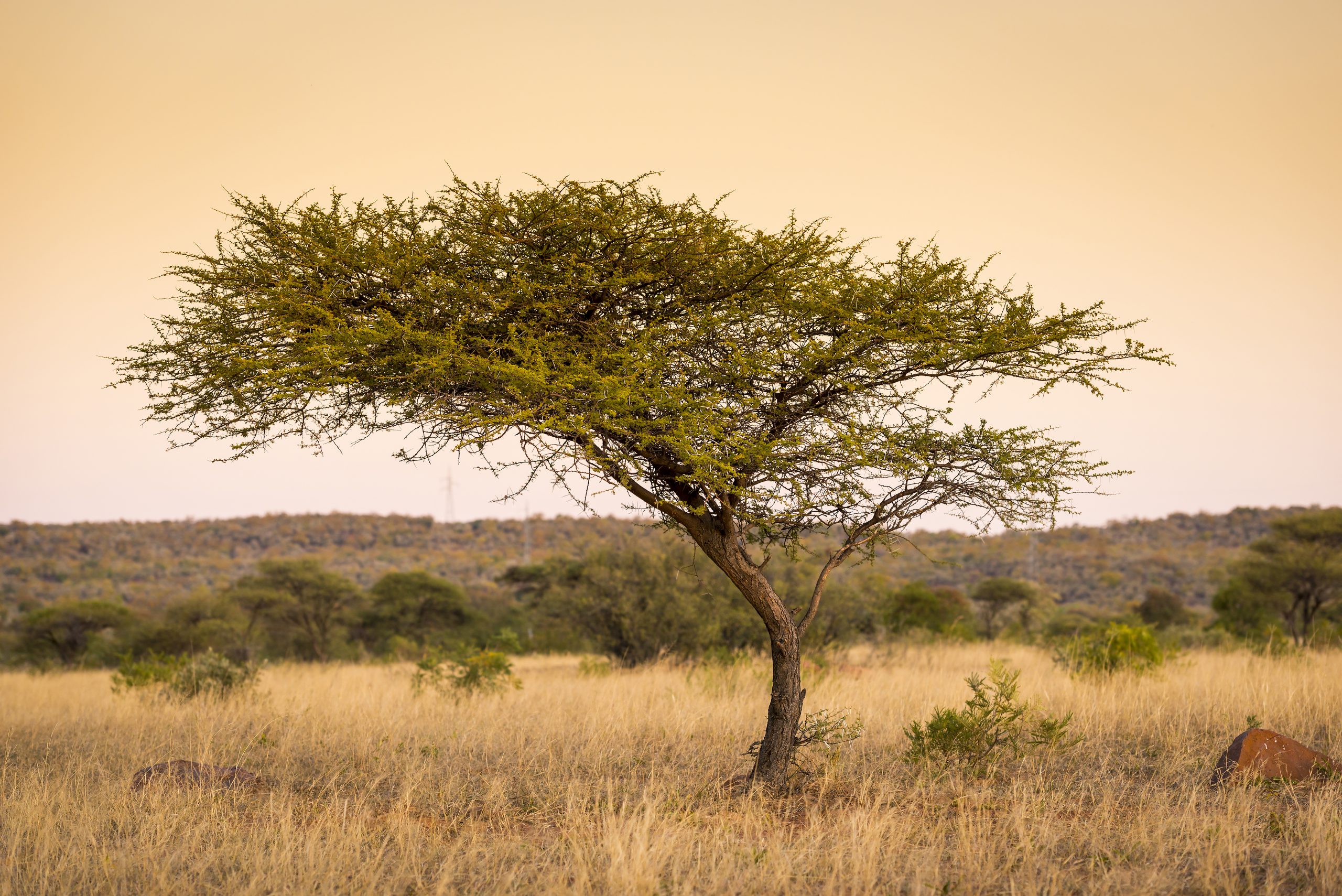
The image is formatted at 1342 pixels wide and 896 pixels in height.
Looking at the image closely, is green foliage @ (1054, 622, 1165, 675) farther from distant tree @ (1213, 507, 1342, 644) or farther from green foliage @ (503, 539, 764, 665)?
distant tree @ (1213, 507, 1342, 644)

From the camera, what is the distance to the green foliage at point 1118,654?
A: 1366 centimetres

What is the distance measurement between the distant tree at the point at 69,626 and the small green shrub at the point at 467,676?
74.4 ft

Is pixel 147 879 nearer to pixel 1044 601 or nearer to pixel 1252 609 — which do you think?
pixel 1252 609

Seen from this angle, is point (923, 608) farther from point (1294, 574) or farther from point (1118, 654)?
point (1118, 654)

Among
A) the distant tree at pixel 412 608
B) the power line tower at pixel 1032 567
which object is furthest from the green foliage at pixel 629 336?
the power line tower at pixel 1032 567

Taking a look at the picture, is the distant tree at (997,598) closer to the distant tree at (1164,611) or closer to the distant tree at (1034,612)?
the distant tree at (1034,612)

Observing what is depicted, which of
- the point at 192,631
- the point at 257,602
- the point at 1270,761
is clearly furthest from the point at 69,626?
the point at 1270,761

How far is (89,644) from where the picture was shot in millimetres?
30766

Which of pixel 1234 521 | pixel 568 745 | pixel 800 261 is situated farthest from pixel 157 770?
pixel 1234 521

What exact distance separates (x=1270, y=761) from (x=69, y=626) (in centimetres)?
3590

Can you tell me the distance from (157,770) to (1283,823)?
858cm

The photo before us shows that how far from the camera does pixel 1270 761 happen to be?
7.46 m

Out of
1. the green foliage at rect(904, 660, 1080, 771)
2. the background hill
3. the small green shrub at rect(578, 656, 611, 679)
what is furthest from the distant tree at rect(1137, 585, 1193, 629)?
the green foliage at rect(904, 660, 1080, 771)

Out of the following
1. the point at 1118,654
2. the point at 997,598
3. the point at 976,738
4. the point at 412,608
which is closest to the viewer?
the point at 976,738
